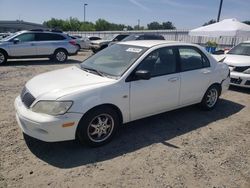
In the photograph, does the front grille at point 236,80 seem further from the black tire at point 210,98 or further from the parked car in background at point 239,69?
the black tire at point 210,98

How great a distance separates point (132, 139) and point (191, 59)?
212cm

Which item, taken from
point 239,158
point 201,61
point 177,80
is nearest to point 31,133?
point 177,80

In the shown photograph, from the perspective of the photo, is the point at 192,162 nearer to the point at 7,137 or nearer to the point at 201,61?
the point at 201,61

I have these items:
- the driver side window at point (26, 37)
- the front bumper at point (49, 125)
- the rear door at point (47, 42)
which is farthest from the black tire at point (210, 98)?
the driver side window at point (26, 37)

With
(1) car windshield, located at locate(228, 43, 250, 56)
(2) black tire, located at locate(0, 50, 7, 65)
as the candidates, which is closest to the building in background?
(2) black tire, located at locate(0, 50, 7, 65)

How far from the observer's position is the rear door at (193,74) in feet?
16.1

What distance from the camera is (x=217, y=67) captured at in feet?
18.7

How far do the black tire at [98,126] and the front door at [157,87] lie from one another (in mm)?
393

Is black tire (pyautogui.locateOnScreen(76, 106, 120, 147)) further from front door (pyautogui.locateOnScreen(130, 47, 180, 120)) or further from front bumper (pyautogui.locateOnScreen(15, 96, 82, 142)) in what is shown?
front door (pyautogui.locateOnScreen(130, 47, 180, 120))

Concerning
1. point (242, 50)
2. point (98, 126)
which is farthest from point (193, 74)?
point (242, 50)

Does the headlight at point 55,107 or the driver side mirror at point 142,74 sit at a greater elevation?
the driver side mirror at point 142,74

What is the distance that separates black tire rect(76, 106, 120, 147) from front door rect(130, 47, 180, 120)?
39 cm

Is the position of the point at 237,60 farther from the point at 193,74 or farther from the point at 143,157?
the point at 143,157

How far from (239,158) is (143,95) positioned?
1.75m
